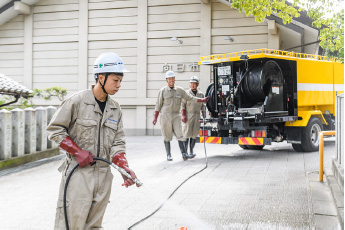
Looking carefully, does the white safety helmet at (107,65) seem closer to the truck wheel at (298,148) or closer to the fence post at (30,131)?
the fence post at (30,131)

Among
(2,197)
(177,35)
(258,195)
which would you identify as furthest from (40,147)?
(177,35)

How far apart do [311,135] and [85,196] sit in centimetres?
963

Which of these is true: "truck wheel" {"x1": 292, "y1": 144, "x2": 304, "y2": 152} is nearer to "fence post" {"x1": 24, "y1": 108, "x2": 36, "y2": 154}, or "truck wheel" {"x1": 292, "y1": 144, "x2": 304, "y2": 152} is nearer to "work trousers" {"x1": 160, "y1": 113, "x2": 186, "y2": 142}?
"work trousers" {"x1": 160, "y1": 113, "x2": 186, "y2": 142}

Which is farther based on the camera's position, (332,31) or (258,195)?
(332,31)

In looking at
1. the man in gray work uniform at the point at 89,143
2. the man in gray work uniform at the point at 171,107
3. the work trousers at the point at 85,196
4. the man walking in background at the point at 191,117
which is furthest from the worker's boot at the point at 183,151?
the work trousers at the point at 85,196

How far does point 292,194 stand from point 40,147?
7245 mm

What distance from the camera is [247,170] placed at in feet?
31.2

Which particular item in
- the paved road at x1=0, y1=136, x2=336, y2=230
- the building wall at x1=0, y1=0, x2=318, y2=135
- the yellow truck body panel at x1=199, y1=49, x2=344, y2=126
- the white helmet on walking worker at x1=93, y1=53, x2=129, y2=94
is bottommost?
the paved road at x1=0, y1=136, x2=336, y2=230

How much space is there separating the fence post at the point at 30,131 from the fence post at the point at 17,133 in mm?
354

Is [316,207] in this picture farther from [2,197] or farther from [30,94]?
[30,94]

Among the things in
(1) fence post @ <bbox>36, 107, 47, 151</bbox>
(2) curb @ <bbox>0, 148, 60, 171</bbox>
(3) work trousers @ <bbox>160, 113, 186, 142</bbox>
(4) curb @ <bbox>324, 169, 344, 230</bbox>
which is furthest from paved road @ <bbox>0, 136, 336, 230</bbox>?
(1) fence post @ <bbox>36, 107, 47, 151</bbox>

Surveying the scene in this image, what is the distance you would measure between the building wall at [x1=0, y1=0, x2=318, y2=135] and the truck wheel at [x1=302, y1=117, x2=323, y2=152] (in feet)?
19.9

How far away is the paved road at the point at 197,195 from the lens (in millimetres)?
5621

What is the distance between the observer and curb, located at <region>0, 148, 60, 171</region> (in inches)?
402
